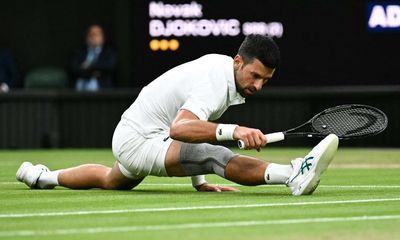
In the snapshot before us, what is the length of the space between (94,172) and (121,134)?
62 centimetres

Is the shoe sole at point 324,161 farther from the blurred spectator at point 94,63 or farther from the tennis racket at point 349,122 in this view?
the blurred spectator at point 94,63

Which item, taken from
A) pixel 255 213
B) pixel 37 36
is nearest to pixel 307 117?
pixel 37 36

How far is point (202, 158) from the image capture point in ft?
30.1

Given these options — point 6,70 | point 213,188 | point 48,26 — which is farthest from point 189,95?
point 48,26

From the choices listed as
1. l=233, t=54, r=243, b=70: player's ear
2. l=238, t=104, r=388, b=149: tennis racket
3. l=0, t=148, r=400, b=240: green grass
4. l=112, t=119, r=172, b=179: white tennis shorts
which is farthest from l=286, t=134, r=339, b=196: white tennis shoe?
l=112, t=119, r=172, b=179: white tennis shorts

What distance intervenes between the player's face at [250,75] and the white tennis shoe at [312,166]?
677mm

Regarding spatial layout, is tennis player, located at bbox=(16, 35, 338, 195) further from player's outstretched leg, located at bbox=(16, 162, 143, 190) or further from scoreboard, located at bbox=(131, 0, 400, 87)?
scoreboard, located at bbox=(131, 0, 400, 87)

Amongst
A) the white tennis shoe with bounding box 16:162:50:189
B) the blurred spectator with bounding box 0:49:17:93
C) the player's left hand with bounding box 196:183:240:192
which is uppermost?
the white tennis shoe with bounding box 16:162:50:189

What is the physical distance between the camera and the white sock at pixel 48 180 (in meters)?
10.1

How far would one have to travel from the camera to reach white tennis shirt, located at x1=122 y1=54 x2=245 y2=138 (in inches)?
346

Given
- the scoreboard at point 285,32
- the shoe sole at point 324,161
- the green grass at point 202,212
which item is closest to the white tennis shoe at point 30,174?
the green grass at point 202,212

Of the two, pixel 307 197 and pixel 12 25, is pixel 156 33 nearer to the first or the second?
pixel 12 25

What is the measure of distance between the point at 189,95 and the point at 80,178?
157cm

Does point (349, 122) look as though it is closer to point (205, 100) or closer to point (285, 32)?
point (205, 100)
